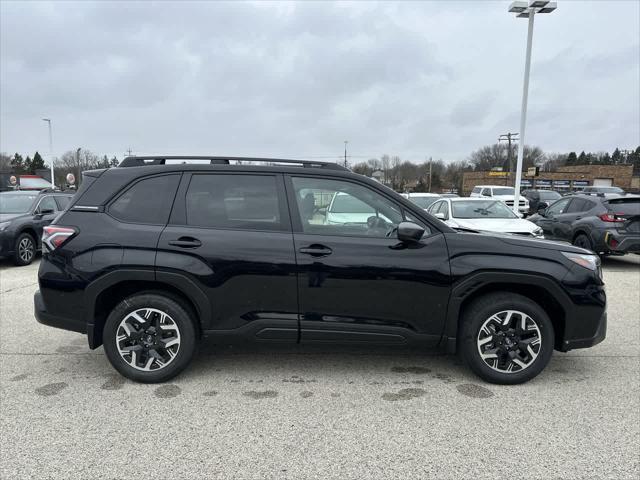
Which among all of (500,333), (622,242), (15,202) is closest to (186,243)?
(500,333)

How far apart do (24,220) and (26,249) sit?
62 centimetres

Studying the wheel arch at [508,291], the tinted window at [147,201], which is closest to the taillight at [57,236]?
the tinted window at [147,201]

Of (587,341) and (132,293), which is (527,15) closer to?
(587,341)

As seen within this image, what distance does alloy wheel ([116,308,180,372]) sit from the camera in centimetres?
364

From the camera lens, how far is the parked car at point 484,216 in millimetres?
9359

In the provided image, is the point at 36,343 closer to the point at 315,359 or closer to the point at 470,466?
the point at 315,359

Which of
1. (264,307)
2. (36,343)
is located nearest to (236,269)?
(264,307)

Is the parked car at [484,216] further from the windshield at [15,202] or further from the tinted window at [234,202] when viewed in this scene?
the windshield at [15,202]

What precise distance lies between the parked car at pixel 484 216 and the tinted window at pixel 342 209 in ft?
19.7

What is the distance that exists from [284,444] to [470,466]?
1.11 metres

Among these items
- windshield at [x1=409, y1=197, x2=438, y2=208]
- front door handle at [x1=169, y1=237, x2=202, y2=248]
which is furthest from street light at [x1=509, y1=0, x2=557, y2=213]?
front door handle at [x1=169, y1=237, x2=202, y2=248]

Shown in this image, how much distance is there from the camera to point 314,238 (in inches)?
142

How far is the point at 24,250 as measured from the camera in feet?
31.4

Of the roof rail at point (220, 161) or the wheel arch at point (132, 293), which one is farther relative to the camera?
the roof rail at point (220, 161)
